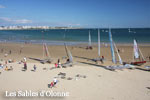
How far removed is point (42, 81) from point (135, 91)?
9.59 metres

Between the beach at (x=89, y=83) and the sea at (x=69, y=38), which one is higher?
→ the sea at (x=69, y=38)

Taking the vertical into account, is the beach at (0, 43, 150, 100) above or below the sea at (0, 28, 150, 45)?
below

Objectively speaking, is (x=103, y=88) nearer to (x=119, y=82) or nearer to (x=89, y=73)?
(x=119, y=82)

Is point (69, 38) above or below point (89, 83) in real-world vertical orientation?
above

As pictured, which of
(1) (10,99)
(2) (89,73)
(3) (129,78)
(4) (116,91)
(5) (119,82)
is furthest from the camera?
(2) (89,73)

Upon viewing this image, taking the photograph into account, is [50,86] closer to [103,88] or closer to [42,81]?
[42,81]

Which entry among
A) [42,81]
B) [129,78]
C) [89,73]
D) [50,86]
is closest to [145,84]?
[129,78]

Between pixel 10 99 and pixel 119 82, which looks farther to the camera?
pixel 119 82

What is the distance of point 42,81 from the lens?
50.1ft

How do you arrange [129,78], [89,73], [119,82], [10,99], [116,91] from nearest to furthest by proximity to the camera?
1. [10,99]
2. [116,91]
3. [119,82]
4. [129,78]
5. [89,73]

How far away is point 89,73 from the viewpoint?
705 inches

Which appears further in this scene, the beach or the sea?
the sea

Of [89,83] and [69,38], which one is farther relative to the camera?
[69,38]

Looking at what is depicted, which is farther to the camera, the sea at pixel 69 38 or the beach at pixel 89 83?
the sea at pixel 69 38
